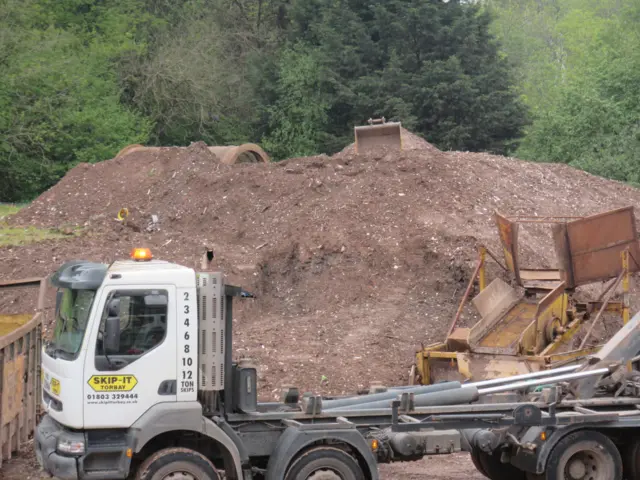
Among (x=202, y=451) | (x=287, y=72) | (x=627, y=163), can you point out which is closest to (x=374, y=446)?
(x=202, y=451)

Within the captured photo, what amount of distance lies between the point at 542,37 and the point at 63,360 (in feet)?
218

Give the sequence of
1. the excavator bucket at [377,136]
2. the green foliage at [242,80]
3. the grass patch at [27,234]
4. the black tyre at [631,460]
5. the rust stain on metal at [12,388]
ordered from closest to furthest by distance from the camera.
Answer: the black tyre at [631,460], the rust stain on metal at [12,388], the grass patch at [27,234], the excavator bucket at [377,136], the green foliage at [242,80]

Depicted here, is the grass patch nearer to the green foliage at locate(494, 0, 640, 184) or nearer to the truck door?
the truck door

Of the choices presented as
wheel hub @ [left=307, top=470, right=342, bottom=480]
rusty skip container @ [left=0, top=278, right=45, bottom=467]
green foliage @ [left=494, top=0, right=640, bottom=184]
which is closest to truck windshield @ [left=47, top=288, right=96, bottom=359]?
rusty skip container @ [left=0, top=278, right=45, bottom=467]

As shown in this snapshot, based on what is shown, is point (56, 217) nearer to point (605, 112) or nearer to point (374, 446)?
point (374, 446)

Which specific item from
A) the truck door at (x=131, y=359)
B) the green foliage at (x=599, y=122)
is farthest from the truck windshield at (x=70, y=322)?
the green foliage at (x=599, y=122)

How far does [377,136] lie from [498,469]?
1552 centimetres

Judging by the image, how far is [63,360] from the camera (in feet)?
25.4

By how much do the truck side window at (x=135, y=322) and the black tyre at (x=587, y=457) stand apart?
12.1 feet

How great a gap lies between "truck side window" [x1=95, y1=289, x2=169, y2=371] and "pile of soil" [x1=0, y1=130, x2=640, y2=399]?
5982 mm

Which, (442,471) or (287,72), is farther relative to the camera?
(287,72)

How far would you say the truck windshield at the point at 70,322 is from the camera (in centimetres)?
767

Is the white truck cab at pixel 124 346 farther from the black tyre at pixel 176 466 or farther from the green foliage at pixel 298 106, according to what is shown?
the green foliage at pixel 298 106

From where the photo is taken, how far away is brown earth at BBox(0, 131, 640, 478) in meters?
15.3
